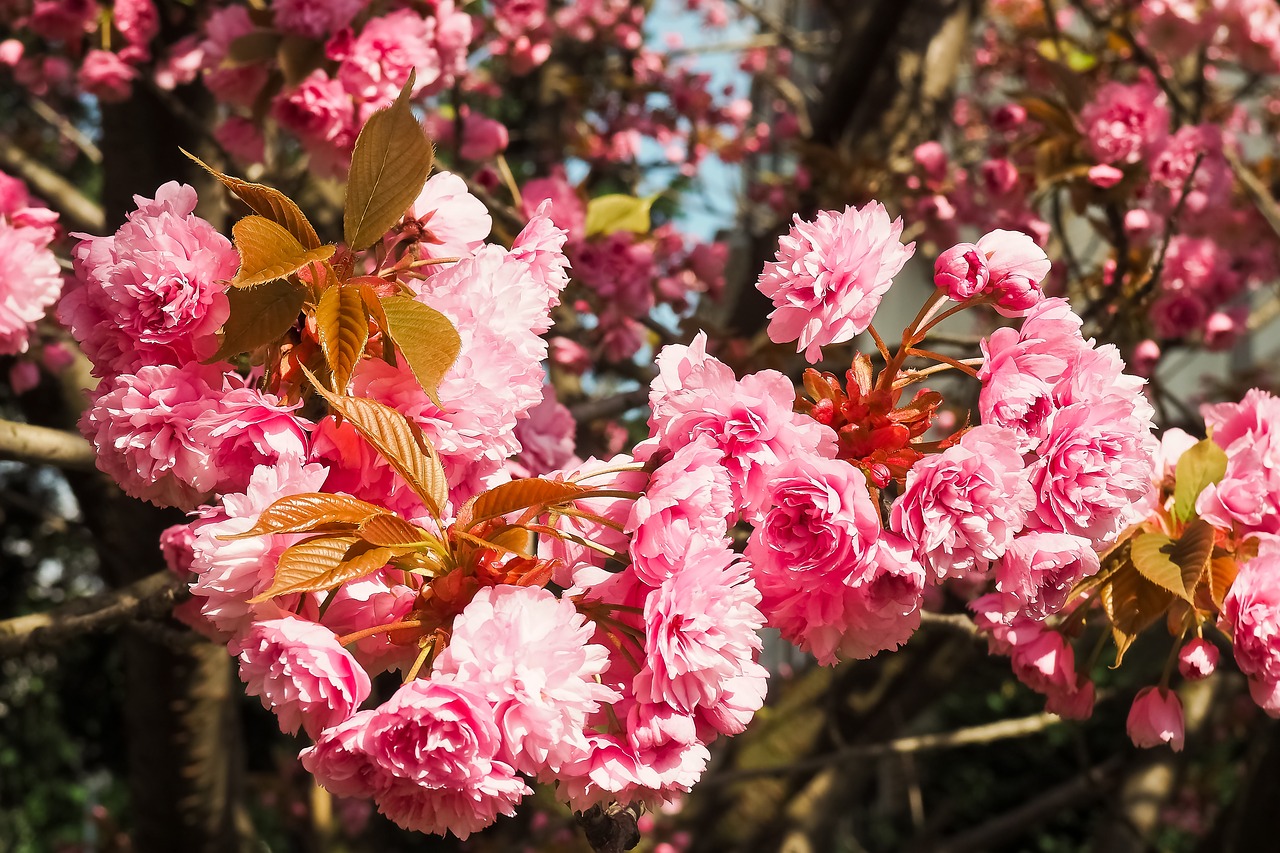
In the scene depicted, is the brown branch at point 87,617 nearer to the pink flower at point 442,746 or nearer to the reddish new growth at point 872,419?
the pink flower at point 442,746

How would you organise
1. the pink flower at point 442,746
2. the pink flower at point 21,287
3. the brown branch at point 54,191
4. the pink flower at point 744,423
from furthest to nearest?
the brown branch at point 54,191 < the pink flower at point 21,287 < the pink flower at point 744,423 < the pink flower at point 442,746

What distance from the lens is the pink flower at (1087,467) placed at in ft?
2.78

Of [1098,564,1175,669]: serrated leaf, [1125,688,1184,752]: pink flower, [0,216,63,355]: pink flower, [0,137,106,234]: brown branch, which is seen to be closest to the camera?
[1098,564,1175,669]: serrated leaf

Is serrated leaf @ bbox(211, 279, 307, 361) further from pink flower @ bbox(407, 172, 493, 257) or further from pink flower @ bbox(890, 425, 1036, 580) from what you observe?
pink flower @ bbox(890, 425, 1036, 580)

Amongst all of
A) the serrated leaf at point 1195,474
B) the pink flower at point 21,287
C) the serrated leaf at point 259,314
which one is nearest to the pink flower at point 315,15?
the pink flower at point 21,287

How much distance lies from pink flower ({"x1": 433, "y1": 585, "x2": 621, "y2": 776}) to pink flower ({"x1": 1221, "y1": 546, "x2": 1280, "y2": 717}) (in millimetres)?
643

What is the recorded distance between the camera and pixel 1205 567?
3.42ft

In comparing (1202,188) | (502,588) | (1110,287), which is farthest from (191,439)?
(1202,188)

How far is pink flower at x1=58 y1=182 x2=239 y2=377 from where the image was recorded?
852 millimetres

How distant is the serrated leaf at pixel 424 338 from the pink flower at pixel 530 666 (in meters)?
0.16

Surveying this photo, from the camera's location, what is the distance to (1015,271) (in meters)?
0.95

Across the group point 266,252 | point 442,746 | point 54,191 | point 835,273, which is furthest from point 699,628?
point 54,191

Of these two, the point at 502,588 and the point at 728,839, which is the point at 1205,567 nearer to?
the point at 502,588

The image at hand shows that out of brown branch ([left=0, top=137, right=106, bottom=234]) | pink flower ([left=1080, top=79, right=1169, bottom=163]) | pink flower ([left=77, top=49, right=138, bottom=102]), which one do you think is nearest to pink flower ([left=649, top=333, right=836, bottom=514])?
pink flower ([left=1080, top=79, right=1169, bottom=163])
